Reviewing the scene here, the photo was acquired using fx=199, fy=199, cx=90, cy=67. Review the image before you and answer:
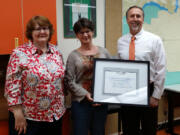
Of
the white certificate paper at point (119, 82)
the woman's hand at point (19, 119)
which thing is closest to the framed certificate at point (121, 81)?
the white certificate paper at point (119, 82)

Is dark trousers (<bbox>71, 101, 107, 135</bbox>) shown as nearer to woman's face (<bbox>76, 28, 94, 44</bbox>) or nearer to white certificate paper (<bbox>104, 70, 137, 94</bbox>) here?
white certificate paper (<bbox>104, 70, 137, 94</bbox>)

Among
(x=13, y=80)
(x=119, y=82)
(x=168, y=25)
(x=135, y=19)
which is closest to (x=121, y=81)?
(x=119, y=82)

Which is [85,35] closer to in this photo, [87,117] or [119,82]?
[119,82]

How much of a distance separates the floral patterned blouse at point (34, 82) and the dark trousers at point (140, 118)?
2.41 feet

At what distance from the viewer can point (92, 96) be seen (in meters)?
1.70

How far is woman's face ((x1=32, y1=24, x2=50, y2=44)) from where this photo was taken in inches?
60.4

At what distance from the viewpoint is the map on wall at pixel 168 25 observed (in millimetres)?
3021

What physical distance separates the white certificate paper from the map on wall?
1.25 meters

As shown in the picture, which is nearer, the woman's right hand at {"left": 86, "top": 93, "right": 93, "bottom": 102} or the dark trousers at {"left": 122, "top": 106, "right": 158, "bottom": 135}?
the woman's right hand at {"left": 86, "top": 93, "right": 93, "bottom": 102}

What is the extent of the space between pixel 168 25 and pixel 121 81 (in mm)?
1931

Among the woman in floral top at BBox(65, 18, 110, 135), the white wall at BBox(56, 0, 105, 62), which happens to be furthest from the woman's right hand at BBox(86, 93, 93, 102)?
the white wall at BBox(56, 0, 105, 62)

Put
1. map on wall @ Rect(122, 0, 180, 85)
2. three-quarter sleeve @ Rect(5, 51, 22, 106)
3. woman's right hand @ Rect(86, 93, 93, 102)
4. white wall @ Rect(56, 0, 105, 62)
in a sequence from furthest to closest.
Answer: map on wall @ Rect(122, 0, 180, 85) < white wall @ Rect(56, 0, 105, 62) < woman's right hand @ Rect(86, 93, 93, 102) < three-quarter sleeve @ Rect(5, 51, 22, 106)

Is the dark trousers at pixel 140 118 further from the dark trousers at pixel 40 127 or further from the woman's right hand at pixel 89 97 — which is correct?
the dark trousers at pixel 40 127

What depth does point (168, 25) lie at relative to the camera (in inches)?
126
